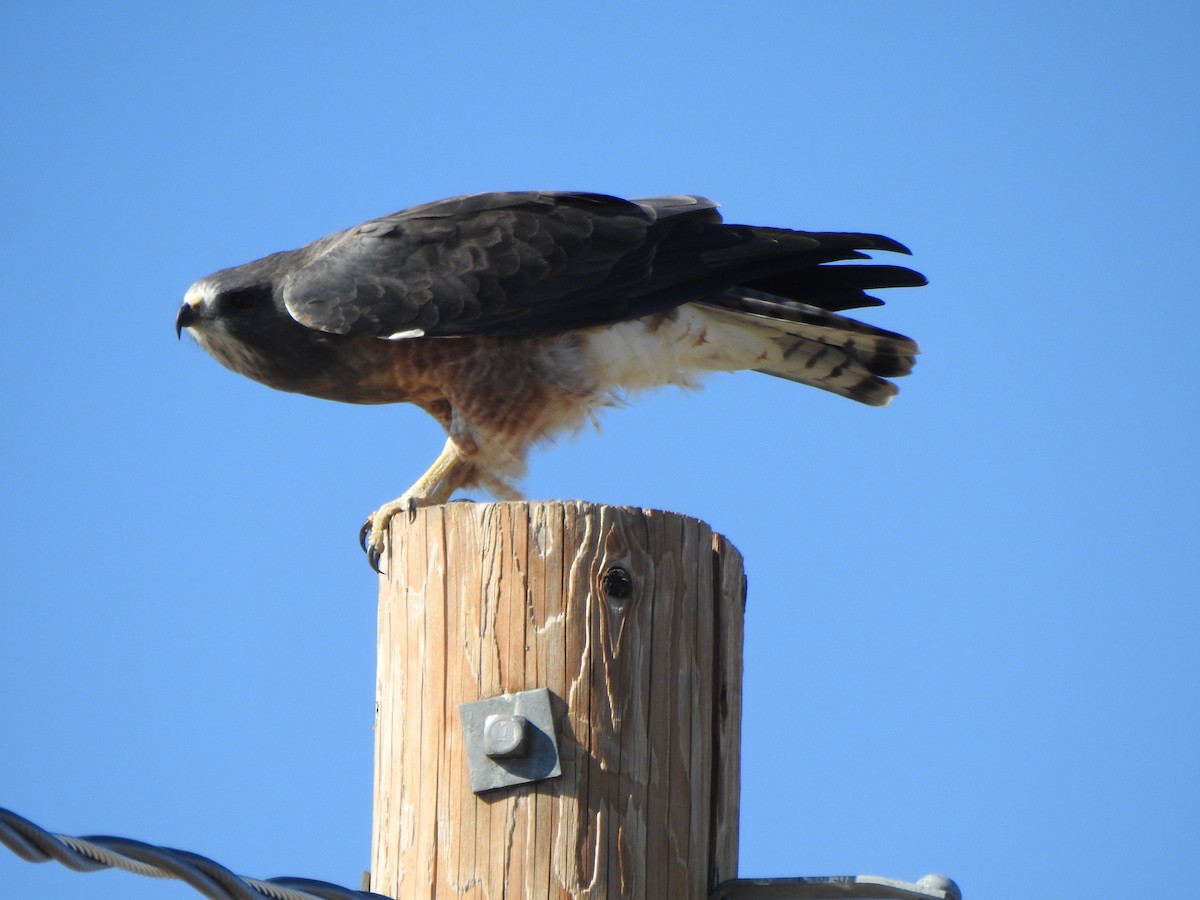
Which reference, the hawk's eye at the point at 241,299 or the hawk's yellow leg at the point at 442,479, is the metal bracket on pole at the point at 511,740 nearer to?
the hawk's yellow leg at the point at 442,479

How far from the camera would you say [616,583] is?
281 cm

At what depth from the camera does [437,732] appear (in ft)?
9.22

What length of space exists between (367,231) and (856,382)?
205 centimetres

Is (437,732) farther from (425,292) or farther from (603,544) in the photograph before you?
(425,292)

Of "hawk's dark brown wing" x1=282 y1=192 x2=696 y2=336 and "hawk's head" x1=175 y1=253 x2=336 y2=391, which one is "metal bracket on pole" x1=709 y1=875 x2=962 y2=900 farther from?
"hawk's head" x1=175 y1=253 x2=336 y2=391

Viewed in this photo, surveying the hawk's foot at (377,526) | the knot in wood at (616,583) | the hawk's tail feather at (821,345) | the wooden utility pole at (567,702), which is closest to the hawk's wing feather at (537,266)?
the hawk's tail feather at (821,345)

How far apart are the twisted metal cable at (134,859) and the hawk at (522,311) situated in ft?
10.2

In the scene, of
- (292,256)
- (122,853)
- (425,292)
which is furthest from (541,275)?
(122,853)

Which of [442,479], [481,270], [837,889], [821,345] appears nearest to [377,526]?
A: [442,479]

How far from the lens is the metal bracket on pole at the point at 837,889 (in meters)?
2.68

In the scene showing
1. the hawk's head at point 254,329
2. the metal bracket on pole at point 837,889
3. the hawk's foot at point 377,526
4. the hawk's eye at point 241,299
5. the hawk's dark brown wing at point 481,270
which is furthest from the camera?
the hawk's eye at point 241,299

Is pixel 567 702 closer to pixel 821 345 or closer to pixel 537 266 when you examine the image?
pixel 537 266

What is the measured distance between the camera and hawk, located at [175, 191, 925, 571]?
18.3ft

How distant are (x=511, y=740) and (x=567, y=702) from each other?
5.4 inches
